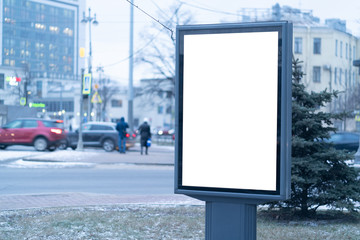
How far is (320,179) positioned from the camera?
27.4 feet

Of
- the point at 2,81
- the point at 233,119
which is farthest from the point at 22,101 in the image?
the point at 233,119

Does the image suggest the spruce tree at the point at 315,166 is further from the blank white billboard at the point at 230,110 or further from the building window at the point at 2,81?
the building window at the point at 2,81

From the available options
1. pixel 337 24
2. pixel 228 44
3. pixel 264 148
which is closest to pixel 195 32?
pixel 228 44

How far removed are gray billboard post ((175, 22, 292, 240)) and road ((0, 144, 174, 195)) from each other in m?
Result: 7.86

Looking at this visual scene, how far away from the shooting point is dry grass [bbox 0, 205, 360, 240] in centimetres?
714

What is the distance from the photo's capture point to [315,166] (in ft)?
27.0

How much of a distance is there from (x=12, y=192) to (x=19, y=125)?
15.0 m

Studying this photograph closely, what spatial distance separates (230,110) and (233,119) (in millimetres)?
90

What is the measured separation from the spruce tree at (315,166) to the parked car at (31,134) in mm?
19682

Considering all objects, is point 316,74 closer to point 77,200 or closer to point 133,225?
point 77,200

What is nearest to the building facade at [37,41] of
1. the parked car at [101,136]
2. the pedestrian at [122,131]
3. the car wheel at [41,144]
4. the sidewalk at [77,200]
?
the parked car at [101,136]

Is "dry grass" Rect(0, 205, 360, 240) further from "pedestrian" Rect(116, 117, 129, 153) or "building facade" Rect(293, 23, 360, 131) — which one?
"building facade" Rect(293, 23, 360, 131)

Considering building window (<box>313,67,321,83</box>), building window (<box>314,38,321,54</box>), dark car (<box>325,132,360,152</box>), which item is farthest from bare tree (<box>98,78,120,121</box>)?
dark car (<box>325,132,360,152</box>)

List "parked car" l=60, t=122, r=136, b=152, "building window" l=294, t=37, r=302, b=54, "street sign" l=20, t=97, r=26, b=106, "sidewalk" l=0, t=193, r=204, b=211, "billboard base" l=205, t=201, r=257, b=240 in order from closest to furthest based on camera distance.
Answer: "billboard base" l=205, t=201, r=257, b=240
"sidewalk" l=0, t=193, r=204, b=211
"parked car" l=60, t=122, r=136, b=152
"street sign" l=20, t=97, r=26, b=106
"building window" l=294, t=37, r=302, b=54
